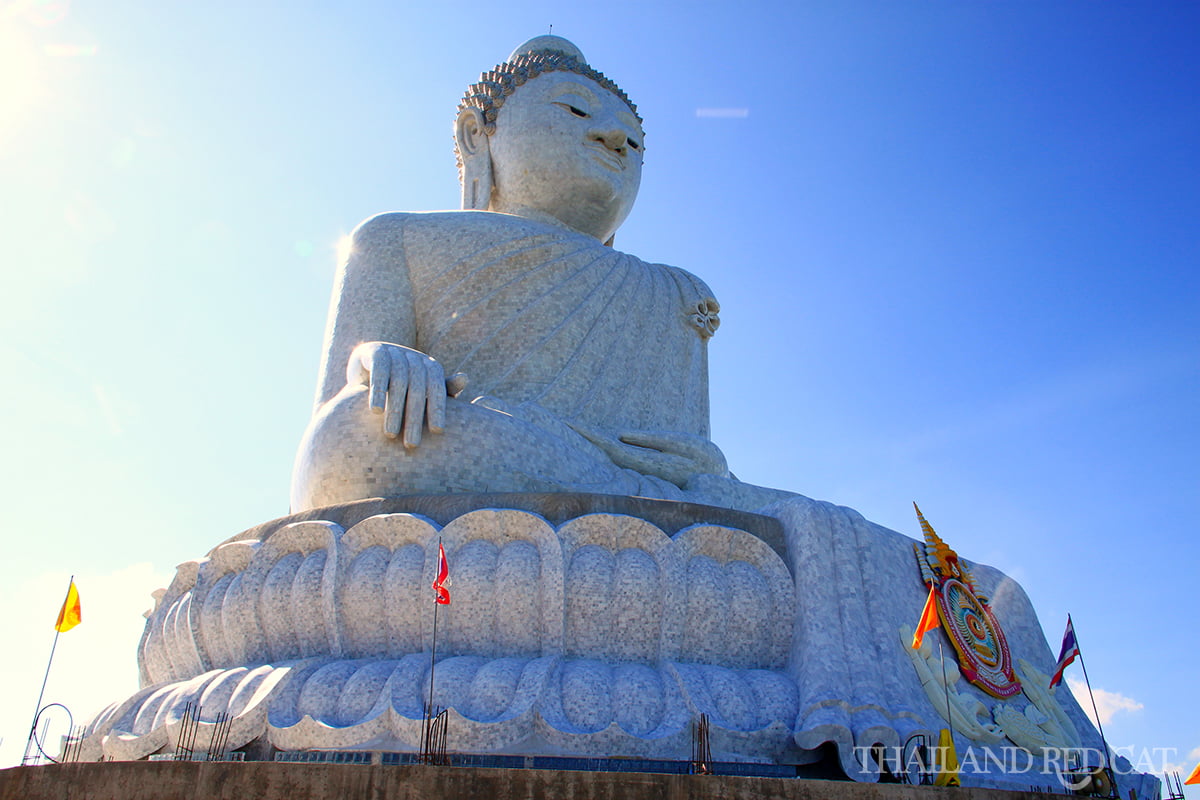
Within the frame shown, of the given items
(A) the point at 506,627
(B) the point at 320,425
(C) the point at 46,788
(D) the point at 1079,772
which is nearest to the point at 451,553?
(A) the point at 506,627

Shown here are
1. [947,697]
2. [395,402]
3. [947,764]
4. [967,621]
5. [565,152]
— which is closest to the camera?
[947,764]

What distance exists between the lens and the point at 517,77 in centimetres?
1045

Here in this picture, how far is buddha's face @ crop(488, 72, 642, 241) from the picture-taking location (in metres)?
10.1

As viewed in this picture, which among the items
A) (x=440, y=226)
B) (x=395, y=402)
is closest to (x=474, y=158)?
(x=440, y=226)

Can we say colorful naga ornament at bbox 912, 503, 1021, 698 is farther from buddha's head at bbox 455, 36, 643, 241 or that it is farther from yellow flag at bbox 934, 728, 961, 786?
buddha's head at bbox 455, 36, 643, 241

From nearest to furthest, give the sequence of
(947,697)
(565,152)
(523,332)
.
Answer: (947,697), (523,332), (565,152)

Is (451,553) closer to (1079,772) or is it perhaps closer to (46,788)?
(46,788)

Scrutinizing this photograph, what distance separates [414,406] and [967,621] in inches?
146

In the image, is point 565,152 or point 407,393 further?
point 565,152

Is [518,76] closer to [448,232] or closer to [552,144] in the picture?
[552,144]

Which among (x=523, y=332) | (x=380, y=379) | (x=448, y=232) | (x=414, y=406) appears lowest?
(x=414, y=406)

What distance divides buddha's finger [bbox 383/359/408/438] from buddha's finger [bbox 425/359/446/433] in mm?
162

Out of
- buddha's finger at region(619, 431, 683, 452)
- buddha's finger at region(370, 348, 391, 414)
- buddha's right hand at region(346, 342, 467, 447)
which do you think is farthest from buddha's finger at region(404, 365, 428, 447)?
buddha's finger at region(619, 431, 683, 452)

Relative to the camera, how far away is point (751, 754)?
5.11 m
